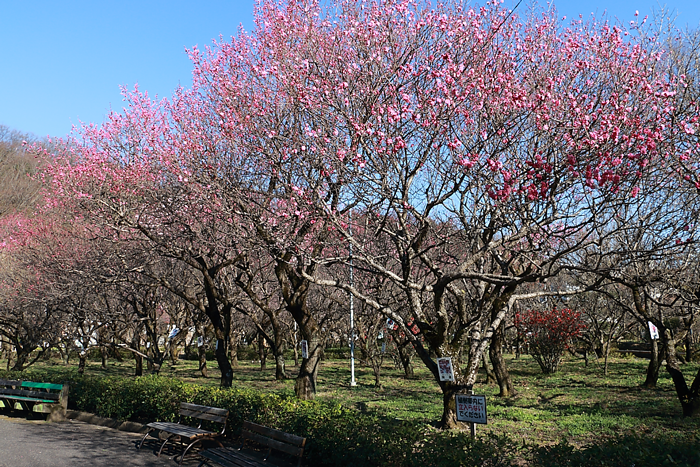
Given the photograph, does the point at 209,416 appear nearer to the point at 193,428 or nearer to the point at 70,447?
the point at 193,428

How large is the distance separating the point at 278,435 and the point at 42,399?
25.5 ft

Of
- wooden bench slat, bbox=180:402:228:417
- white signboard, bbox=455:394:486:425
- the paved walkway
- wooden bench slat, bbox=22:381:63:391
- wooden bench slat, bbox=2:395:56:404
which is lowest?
the paved walkway

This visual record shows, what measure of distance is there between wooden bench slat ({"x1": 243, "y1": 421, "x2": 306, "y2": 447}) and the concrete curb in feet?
13.0

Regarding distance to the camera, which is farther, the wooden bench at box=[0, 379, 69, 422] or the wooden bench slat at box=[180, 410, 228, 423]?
the wooden bench at box=[0, 379, 69, 422]

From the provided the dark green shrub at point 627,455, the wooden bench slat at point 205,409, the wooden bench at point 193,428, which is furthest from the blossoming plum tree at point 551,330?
the dark green shrub at point 627,455

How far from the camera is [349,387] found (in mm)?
18328

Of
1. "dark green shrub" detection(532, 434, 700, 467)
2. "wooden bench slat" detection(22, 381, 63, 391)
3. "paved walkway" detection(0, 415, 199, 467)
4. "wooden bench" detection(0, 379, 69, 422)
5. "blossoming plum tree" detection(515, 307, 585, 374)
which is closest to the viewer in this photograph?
"dark green shrub" detection(532, 434, 700, 467)

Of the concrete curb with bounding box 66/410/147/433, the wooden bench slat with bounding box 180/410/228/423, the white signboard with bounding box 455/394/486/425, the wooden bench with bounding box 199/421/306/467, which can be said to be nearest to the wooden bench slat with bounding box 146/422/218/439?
the wooden bench slat with bounding box 180/410/228/423

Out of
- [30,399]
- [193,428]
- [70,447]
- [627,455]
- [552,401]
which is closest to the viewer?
[627,455]

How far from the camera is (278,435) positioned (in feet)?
23.4

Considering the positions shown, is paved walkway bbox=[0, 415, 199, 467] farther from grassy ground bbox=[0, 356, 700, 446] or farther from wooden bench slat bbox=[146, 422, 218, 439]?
grassy ground bbox=[0, 356, 700, 446]

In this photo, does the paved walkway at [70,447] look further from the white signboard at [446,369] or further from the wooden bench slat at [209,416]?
the white signboard at [446,369]

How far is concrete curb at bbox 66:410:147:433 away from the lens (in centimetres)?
1066

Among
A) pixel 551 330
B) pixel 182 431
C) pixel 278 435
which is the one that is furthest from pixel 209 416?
pixel 551 330
